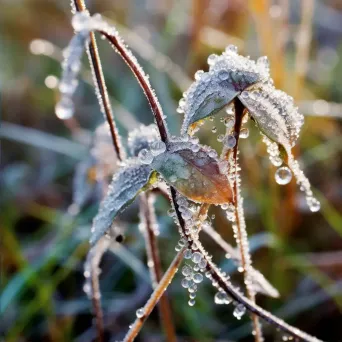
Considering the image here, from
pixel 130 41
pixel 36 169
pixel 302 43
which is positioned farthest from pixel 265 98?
pixel 36 169

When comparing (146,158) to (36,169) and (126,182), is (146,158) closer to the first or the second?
(126,182)

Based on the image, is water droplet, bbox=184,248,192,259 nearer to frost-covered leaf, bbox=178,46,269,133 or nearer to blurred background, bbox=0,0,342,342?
frost-covered leaf, bbox=178,46,269,133

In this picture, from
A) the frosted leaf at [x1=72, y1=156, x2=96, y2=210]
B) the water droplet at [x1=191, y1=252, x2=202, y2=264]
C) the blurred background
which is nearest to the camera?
the water droplet at [x1=191, y1=252, x2=202, y2=264]

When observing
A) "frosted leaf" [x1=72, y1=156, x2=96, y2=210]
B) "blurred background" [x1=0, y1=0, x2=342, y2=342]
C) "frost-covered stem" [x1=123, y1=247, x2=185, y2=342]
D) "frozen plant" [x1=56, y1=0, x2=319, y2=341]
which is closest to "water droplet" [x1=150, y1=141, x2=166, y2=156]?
"frozen plant" [x1=56, y1=0, x2=319, y2=341]

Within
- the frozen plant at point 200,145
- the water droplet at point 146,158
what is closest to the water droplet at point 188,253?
the frozen plant at point 200,145

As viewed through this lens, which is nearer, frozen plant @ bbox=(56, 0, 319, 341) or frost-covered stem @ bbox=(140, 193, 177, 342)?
frozen plant @ bbox=(56, 0, 319, 341)
